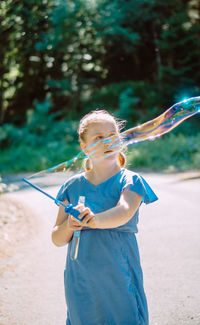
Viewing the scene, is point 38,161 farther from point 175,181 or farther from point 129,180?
point 129,180

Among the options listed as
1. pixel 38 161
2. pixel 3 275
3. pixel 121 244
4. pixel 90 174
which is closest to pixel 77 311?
pixel 121 244

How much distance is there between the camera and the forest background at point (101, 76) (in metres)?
16.7

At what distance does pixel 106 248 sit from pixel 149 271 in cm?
241

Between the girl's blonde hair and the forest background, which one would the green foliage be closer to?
the forest background

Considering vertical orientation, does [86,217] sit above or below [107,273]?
above

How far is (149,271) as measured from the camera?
4.16 meters

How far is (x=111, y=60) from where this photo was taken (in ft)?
73.9

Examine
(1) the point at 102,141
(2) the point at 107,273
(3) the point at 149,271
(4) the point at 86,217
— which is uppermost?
(1) the point at 102,141

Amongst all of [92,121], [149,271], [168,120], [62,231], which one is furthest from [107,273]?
[149,271]

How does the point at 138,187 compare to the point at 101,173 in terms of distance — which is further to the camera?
the point at 101,173

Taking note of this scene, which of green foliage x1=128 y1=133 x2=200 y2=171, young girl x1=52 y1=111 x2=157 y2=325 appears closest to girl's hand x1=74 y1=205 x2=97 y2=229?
young girl x1=52 y1=111 x2=157 y2=325

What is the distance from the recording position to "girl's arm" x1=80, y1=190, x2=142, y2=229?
1725 millimetres

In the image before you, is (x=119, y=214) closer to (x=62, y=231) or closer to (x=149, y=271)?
(x=62, y=231)

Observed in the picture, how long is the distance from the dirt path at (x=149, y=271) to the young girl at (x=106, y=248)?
48.4 inches
